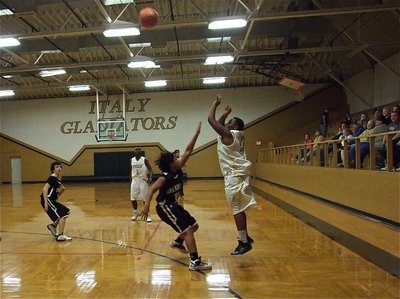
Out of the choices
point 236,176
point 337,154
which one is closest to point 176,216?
point 236,176

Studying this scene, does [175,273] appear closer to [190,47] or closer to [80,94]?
[190,47]

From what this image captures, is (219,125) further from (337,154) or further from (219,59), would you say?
(219,59)

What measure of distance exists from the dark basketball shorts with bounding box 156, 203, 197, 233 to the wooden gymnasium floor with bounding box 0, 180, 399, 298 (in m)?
0.48

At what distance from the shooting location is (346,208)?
20.8 feet

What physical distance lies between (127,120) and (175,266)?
18.0m

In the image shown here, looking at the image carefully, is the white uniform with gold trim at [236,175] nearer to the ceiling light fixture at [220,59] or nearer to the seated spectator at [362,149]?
the seated spectator at [362,149]

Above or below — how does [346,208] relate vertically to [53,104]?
below

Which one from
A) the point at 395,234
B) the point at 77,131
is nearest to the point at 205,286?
the point at 395,234

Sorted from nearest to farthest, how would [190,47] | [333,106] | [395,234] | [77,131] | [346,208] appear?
1. [395,234]
2. [346,208]
3. [190,47]
4. [333,106]
5. [77,131]

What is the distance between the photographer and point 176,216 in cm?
427

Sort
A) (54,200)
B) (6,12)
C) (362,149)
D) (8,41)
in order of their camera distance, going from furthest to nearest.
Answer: (8,41), (6,12), (362,149), (54,200)

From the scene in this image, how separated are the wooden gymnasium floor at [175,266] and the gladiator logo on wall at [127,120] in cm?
1451

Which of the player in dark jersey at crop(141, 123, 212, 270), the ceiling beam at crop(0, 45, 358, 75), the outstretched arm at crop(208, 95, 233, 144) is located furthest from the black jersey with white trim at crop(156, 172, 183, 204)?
the ceiling beam at crop(0, 45, 358, 75)

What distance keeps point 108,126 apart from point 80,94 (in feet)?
10.2
